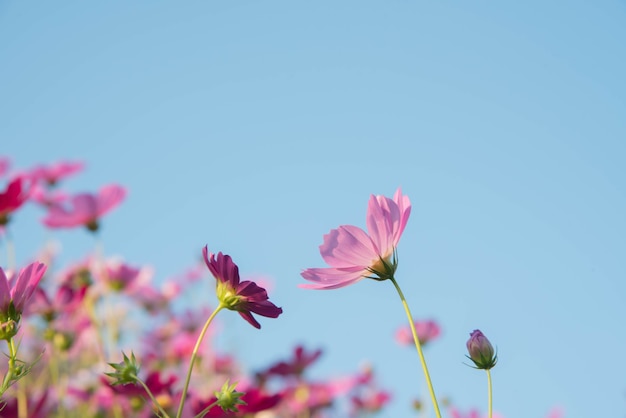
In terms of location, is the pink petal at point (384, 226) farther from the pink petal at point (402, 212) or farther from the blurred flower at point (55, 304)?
the blurred flower at point (55, 304)

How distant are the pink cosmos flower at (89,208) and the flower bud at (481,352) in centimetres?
148

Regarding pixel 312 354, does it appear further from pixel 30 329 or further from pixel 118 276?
pixel 30 329

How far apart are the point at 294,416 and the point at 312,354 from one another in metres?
0.51

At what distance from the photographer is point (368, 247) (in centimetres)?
79

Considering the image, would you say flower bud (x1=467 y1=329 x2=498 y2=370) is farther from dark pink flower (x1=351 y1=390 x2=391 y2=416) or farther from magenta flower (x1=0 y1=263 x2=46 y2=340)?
dark pink flower (x1=351 y1=390 x2=391 y2=416)

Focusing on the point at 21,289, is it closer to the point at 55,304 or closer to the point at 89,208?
the point at 55,304

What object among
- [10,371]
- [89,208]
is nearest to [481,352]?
[10,371]

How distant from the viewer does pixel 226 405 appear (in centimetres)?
73

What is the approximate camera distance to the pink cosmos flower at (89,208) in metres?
1.96

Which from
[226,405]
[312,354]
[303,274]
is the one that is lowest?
[226,405]

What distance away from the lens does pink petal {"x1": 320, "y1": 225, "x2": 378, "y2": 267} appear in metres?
0.79

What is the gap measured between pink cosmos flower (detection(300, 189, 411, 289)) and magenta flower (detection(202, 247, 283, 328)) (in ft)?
0.20

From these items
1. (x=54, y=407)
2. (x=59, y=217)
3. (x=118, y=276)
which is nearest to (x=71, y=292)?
(x=59, y=217)

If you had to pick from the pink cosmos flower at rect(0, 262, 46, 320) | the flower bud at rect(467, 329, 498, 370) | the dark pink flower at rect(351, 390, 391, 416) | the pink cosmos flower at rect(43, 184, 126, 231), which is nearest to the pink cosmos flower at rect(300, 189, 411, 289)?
the flower bud at rect(467, 329, 498, 370)
